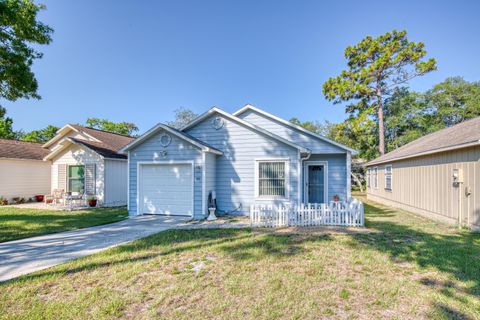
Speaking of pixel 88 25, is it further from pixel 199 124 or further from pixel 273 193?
pixel 273 193

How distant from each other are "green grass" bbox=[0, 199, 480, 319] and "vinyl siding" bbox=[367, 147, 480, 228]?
2.27 metres

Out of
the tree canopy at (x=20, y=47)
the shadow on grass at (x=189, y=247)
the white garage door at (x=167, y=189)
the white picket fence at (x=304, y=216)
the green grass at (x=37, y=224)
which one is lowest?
the green grass at (x=37, y=224)

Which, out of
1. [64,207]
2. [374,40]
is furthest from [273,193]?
[374,40]

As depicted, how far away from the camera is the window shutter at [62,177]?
50.4ft

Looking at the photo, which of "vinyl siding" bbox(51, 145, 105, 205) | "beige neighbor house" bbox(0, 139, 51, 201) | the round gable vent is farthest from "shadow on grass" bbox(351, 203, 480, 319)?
"beige neighbor house" bbox(0, 139, 51, 201)

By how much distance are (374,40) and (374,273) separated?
25668 mm

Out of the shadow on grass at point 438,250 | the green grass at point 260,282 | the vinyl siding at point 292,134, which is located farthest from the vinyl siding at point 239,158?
the green grass at point 260,282

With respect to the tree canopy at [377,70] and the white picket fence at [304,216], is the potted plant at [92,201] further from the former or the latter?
the tree canopy at [377,70]

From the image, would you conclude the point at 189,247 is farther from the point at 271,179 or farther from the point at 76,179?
the point at 76,179

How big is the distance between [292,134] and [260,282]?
9.70 m

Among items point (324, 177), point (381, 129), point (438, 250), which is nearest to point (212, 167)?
point (324, 177)

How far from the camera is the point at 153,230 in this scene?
8.04 m

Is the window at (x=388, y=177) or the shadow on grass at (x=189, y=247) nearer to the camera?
the shadow on grass at (x=189, y=247)

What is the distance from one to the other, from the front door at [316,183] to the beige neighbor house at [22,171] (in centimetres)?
1816
